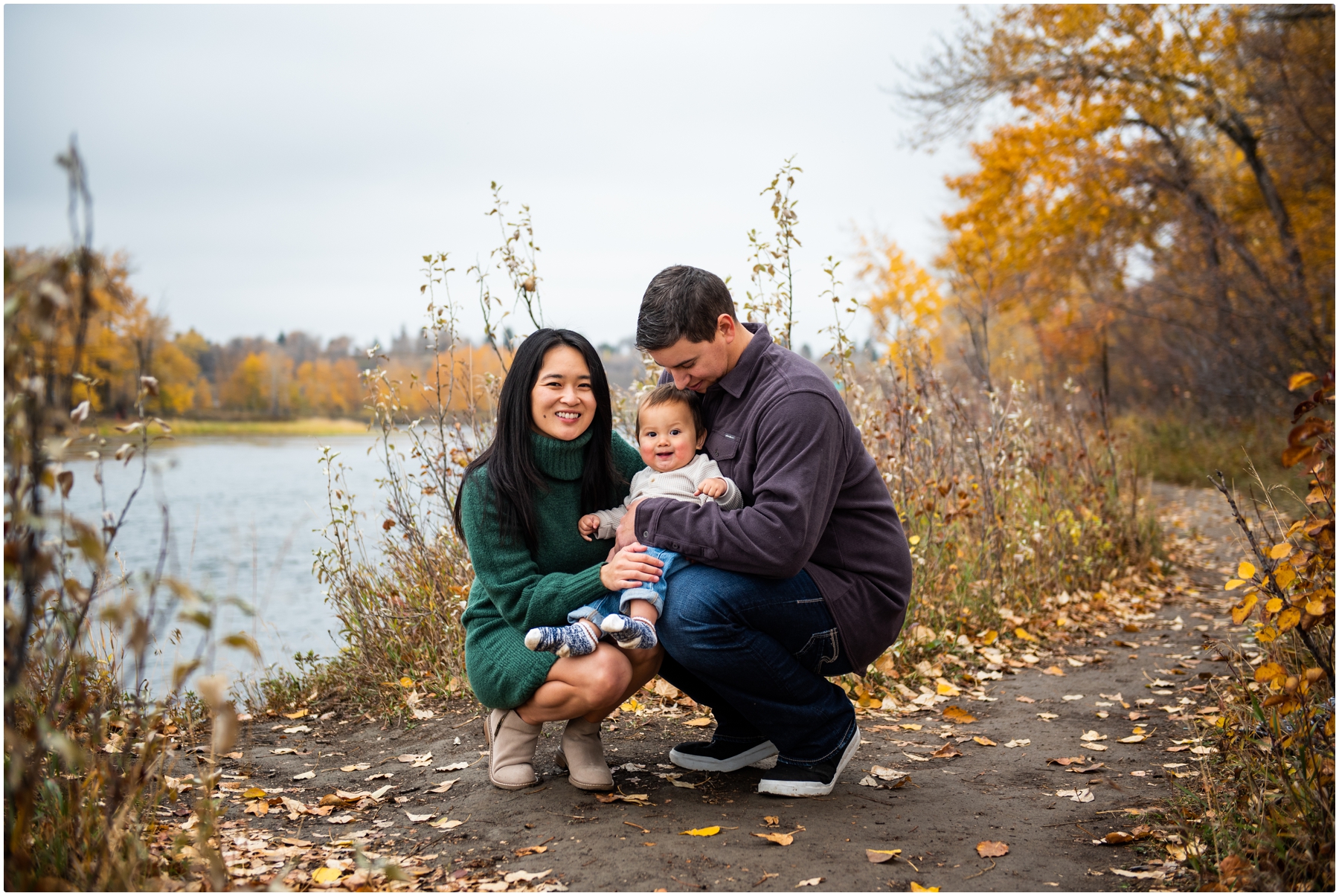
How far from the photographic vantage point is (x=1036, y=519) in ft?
19.5

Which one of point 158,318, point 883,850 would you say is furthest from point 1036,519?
point 158,318

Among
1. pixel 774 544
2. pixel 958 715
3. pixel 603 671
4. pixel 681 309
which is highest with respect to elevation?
pixel 681 309

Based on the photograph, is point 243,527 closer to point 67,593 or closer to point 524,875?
point 67,593

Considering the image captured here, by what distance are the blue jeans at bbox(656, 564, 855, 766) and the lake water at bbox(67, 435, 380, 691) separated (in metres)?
1.19

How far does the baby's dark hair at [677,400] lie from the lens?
313cm

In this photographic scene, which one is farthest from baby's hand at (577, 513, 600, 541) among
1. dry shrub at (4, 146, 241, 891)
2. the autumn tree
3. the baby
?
the autumn tree

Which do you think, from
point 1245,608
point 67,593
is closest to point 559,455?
point 67,593

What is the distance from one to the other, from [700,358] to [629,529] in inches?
22.2

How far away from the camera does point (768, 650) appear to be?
2867 millimetres

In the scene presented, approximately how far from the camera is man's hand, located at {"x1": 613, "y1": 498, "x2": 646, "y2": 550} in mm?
2955

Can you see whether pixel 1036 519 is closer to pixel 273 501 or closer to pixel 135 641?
pixel 135 641

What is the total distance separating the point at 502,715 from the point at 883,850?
120 centimetres

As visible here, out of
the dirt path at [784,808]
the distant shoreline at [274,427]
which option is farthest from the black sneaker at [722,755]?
the distant shoreline at [274,427]

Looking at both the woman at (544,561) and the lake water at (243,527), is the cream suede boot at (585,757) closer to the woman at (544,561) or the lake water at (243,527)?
the woman at (544,561)
